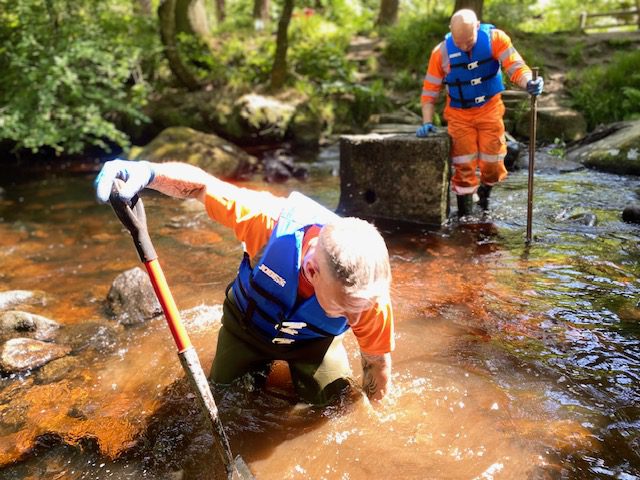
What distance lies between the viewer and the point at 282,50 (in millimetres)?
10688

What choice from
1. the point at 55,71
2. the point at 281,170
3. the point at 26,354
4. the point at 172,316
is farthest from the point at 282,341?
the point at 281,170

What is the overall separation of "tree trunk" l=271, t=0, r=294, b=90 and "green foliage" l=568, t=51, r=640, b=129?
5967mm

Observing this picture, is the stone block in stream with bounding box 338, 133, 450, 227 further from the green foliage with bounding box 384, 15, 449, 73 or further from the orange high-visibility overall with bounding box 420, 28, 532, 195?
the green foliage with bounding box 384, 15, 449, 73

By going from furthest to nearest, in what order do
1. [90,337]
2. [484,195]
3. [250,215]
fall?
[484,195] → [90,337] → [250,215]

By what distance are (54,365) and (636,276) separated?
456cm

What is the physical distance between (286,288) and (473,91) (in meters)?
4.08

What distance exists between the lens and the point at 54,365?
3.48m

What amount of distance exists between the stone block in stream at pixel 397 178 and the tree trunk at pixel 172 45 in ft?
20.4

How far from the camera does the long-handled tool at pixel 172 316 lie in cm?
219

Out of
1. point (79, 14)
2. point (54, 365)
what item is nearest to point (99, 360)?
point (54, 365)

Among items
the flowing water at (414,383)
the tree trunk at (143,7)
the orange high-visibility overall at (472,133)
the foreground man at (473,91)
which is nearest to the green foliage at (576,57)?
the orange high-visibility overall at (472,133)

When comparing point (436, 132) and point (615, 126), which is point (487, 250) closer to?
point (436, 132)

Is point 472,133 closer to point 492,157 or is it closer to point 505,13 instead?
point 492,157

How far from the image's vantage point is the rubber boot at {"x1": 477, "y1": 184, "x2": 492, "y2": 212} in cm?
604
